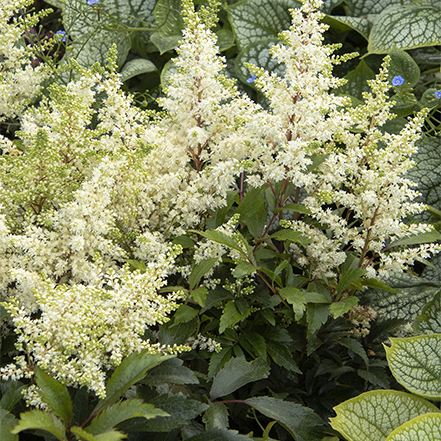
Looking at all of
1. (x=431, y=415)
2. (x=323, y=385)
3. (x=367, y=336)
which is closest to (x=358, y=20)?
(x=367, y=336)

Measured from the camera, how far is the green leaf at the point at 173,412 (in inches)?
29.3

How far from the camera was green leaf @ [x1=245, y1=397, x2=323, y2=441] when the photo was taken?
842 mm

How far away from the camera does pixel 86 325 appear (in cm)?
78

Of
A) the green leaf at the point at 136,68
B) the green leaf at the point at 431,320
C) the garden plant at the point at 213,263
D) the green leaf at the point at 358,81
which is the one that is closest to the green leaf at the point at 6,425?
the garden plant at the point at 213,263

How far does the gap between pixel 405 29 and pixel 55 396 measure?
5.20 ft

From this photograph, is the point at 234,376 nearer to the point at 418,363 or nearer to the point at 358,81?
the point at 418,363

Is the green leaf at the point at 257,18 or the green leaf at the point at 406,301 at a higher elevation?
the green leaf at the point at 257,18

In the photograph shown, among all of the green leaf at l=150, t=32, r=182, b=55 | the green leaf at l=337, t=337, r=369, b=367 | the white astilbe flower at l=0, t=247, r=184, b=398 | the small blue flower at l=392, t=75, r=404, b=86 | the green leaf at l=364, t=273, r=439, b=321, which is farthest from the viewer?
the green leaf at l=150, t=32, r=182, b=55

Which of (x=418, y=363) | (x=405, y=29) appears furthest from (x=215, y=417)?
(x=405, y=29)

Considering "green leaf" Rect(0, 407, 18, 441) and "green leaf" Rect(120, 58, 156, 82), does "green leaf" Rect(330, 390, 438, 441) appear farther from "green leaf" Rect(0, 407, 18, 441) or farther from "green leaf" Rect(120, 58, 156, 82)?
"green leaf" Rect(120, 58, 156, 82)

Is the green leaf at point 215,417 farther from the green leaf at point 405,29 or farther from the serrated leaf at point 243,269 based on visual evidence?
the green leaf at point 405,29

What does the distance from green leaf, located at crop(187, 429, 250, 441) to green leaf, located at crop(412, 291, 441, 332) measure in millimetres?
453

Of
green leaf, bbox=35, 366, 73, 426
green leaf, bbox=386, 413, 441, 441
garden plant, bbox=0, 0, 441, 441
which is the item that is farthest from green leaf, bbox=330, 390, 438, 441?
green leaf, bbox=35, 366, 73, 426

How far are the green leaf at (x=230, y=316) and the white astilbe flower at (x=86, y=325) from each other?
106 millimetres
